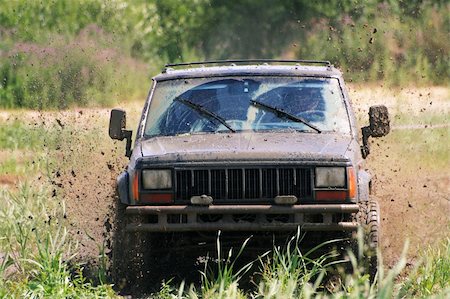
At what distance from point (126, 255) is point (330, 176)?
5.02 feet

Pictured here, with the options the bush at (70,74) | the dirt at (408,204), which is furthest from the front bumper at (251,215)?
the bush at (70,74)

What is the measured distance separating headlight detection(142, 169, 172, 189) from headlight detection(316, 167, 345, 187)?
0.99 m

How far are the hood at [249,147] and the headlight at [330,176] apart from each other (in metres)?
0.07

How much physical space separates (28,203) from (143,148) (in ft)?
9.12

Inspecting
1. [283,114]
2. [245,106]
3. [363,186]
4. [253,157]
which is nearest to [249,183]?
[253,157]

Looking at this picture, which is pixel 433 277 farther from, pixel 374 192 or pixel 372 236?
pixel 374 192

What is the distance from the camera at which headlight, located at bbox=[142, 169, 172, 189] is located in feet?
31.3

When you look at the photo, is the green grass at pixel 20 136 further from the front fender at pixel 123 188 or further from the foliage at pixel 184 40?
the front fender at pixel 123 188

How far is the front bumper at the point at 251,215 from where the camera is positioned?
9.34 meters

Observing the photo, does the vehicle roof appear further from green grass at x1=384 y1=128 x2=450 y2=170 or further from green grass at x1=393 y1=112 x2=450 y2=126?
green grass at x1=393 y1=112 x2=450 y2=126

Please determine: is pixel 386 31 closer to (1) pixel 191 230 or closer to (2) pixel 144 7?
(2) pixel 144 7

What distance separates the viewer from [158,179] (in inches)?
376

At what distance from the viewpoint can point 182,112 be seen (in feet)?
35.0

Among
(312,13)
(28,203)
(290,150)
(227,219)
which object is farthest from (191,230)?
(312,13)
